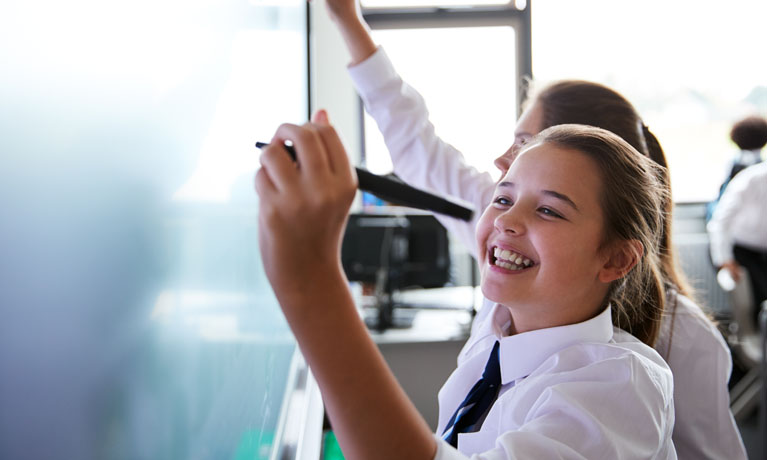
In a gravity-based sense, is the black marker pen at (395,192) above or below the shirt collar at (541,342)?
above

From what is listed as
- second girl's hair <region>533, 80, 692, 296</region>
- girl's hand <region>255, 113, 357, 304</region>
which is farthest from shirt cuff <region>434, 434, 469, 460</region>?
second girl's hair <region>533, 80, 692, 296</region>

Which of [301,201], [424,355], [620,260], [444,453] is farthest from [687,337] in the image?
[424,355]

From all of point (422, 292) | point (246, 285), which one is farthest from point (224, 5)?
point (422, 292)

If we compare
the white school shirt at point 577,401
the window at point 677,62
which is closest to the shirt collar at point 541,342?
the white school shirt at point 577,401

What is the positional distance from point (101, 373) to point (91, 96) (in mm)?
118

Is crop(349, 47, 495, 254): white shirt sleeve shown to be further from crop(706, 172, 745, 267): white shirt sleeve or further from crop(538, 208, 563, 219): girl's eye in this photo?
crop(706, 172, 745, 267): white shirt sleeve

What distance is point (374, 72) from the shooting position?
47.9 inches

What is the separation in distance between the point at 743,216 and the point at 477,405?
3115 mm

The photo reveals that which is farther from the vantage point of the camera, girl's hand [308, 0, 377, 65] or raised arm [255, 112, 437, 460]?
girl's hand [308, 0, 377, 65]

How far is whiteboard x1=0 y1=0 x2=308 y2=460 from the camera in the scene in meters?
0.21

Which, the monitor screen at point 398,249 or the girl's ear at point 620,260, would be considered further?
the monitor screen at point 398,249

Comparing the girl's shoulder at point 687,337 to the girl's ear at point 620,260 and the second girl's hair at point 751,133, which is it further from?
the second girl's hair at point 751,133

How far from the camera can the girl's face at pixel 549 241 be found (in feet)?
2.38

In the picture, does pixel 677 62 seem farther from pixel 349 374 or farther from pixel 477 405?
pixel 349 374
